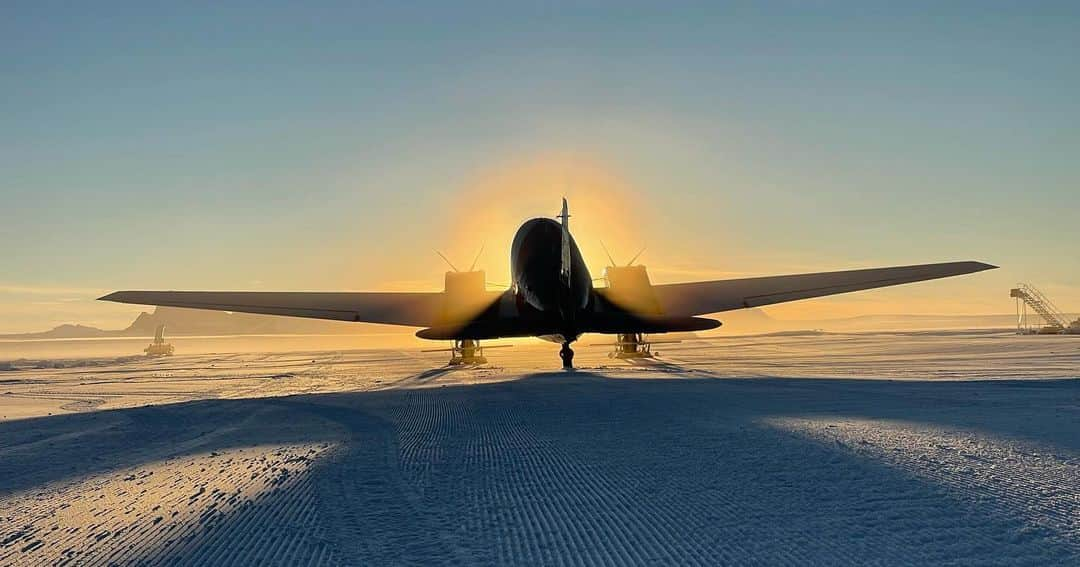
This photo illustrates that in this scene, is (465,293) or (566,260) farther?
(465,293)

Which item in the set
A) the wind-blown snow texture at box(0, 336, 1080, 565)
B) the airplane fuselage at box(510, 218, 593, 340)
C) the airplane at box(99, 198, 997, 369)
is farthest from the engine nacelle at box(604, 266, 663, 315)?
the wind-blown snow texture at box(0, 336, 1080, 565)

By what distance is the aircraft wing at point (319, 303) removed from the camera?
25859 millimetres

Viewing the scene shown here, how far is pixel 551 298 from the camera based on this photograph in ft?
78.7

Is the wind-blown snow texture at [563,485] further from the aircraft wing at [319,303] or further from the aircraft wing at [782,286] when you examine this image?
the aircraft wing at [782,286]

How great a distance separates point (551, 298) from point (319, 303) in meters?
9.61

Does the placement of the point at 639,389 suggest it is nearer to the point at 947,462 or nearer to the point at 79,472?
the point at 947,462

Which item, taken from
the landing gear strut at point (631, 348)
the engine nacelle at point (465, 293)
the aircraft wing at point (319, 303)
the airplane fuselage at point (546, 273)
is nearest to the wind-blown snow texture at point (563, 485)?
the airplane fuselage at point (546, 273)

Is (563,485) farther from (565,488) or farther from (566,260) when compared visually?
(566,260)

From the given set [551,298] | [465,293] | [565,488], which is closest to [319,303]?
[465,293]

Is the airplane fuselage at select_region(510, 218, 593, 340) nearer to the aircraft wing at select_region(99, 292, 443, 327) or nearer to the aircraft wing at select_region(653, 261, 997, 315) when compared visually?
the aircraft wing at select_region(99, 292, 443, 327)

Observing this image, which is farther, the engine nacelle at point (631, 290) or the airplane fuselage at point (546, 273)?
the engine nacelle at point (631, 290)

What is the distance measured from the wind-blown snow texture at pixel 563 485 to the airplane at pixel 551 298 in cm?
959

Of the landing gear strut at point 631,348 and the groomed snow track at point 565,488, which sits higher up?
the landing gear strut at point 631,348

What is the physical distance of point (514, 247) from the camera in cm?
2497
